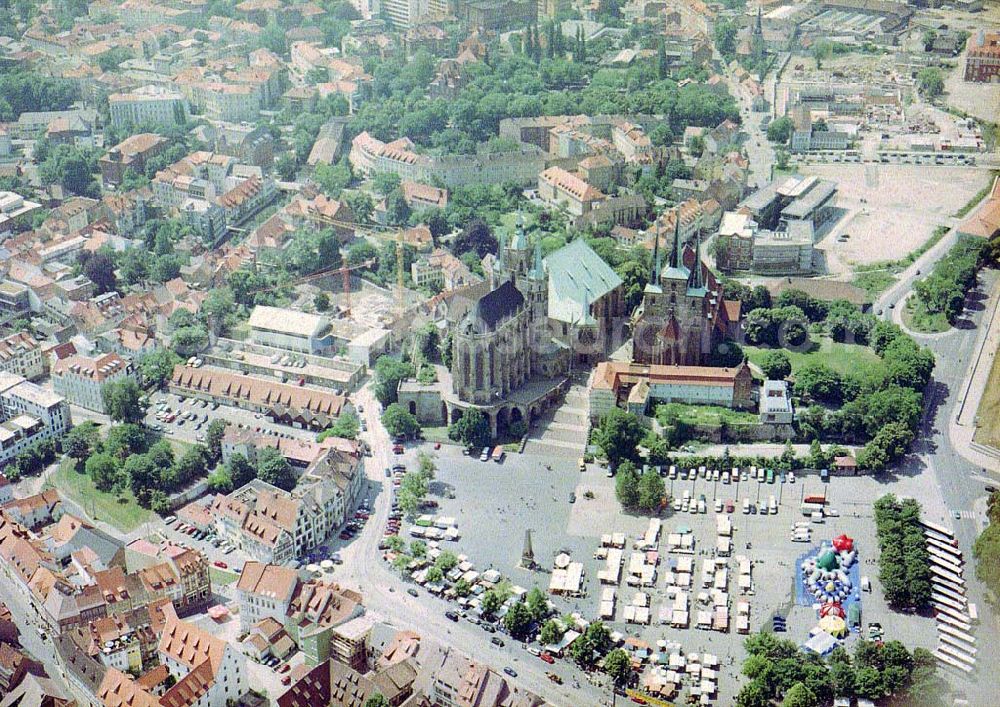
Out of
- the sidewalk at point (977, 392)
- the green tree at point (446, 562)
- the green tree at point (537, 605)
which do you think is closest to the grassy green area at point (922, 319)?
the sidewalk at point (977, 392)

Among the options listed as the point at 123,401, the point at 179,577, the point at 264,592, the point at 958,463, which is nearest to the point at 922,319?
the point at 958,463

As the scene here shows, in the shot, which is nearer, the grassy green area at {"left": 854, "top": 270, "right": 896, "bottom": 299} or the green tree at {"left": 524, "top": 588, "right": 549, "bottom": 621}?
the green tree at {"left": 524, "top": 588, "right": 549, "bottom": 621}

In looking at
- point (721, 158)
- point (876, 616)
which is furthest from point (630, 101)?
point (876, 616)

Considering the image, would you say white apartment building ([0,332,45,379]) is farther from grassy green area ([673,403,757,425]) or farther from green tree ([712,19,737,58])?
green tree ([712,19,737,58])

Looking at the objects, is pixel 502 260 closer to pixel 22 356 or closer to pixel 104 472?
pixel 104 472

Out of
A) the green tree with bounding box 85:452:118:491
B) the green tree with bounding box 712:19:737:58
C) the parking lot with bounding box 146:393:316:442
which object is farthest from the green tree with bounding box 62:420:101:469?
the green tree with bounding box 712:19:737:58

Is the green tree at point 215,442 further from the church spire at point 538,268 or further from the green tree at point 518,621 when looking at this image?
the green tree at point 518,621

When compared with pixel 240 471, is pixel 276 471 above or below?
above
